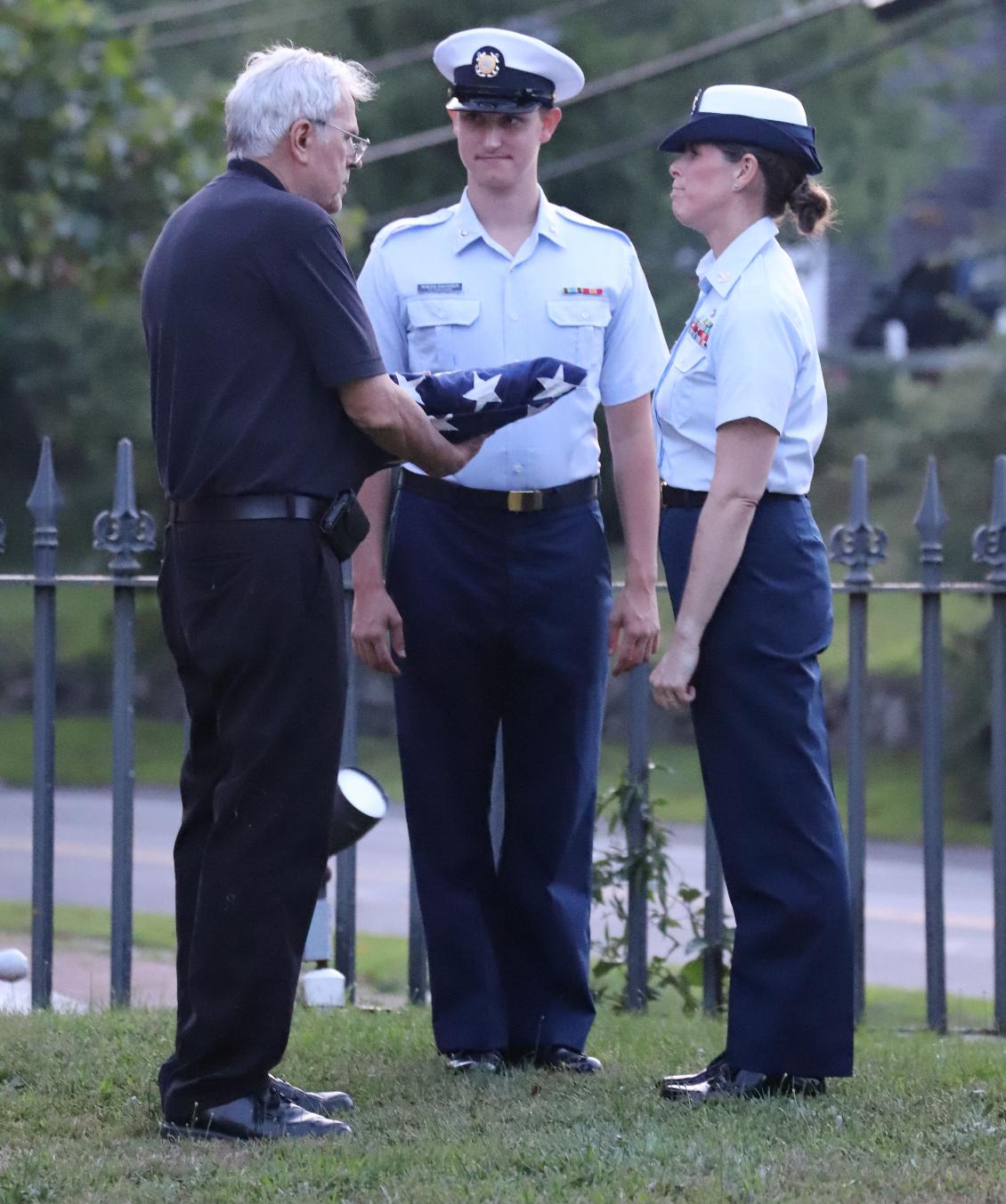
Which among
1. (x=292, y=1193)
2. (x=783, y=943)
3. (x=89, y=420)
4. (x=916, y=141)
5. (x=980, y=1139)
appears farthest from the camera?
(x=916, y=141)

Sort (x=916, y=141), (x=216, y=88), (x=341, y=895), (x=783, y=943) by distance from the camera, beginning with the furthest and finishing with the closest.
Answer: (x=916, y=141) < (x=216, y=88) < (x=341, y=895) < (x=783, y=943)

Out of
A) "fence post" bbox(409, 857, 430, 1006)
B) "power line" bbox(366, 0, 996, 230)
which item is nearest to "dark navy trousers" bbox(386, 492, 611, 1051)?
"fence post" bbox(409, 857, 430, 1006)

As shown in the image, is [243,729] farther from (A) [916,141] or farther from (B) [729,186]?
(A) [916,141]

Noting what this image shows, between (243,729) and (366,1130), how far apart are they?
779mm

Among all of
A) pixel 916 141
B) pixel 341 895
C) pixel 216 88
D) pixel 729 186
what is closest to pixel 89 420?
pixel 216 88

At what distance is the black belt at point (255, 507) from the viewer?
131 inches

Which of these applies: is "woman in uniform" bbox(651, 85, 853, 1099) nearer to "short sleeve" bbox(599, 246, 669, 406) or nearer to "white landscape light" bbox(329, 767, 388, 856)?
"short sleeve" bbox(599, 246, 669, 406)

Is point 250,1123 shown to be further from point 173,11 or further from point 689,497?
point 173,11

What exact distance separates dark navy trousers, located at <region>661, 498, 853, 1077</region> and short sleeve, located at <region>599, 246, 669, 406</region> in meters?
0.53

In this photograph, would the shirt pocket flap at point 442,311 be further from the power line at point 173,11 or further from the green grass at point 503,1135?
the power line at point 173,11

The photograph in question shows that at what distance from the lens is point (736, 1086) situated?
143 inches

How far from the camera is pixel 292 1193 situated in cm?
303

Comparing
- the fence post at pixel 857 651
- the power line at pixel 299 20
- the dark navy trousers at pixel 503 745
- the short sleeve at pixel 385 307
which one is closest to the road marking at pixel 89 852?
the fence post at pixel 857 651

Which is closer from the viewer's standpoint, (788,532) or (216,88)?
(788,532)
